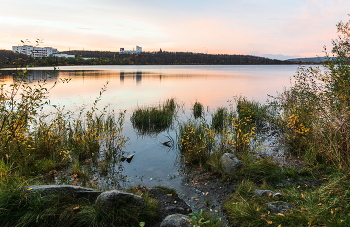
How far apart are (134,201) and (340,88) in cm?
750

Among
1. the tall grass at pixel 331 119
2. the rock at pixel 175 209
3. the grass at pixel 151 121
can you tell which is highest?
the tall grass at pixel 331 119

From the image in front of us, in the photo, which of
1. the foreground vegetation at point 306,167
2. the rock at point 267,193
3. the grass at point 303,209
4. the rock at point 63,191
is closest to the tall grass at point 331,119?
the foreground vegetation at point 306,167

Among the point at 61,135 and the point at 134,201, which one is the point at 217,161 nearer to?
the point at 134,201

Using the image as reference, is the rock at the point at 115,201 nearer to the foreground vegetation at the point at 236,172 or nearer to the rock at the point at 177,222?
the foreground vegetation at the point at 236,172

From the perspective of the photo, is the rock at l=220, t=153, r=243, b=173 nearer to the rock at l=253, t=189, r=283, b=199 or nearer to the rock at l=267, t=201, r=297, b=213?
the rock at l=253, t=189, r=283, b=199

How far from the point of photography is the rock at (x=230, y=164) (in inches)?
285

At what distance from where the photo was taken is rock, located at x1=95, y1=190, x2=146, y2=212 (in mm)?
4520

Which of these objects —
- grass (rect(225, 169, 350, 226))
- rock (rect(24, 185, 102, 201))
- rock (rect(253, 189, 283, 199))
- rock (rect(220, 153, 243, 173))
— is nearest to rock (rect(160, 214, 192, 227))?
grass (rect(225, 169, 350, 226))

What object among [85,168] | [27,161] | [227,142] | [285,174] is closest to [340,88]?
[285,174]

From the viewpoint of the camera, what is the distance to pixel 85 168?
8109 mm

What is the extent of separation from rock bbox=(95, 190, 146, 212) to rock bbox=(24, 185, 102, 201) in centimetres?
41

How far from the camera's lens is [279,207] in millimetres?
4648

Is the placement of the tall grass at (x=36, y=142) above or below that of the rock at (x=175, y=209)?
above

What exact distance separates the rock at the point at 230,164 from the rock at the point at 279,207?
7.75 ft
